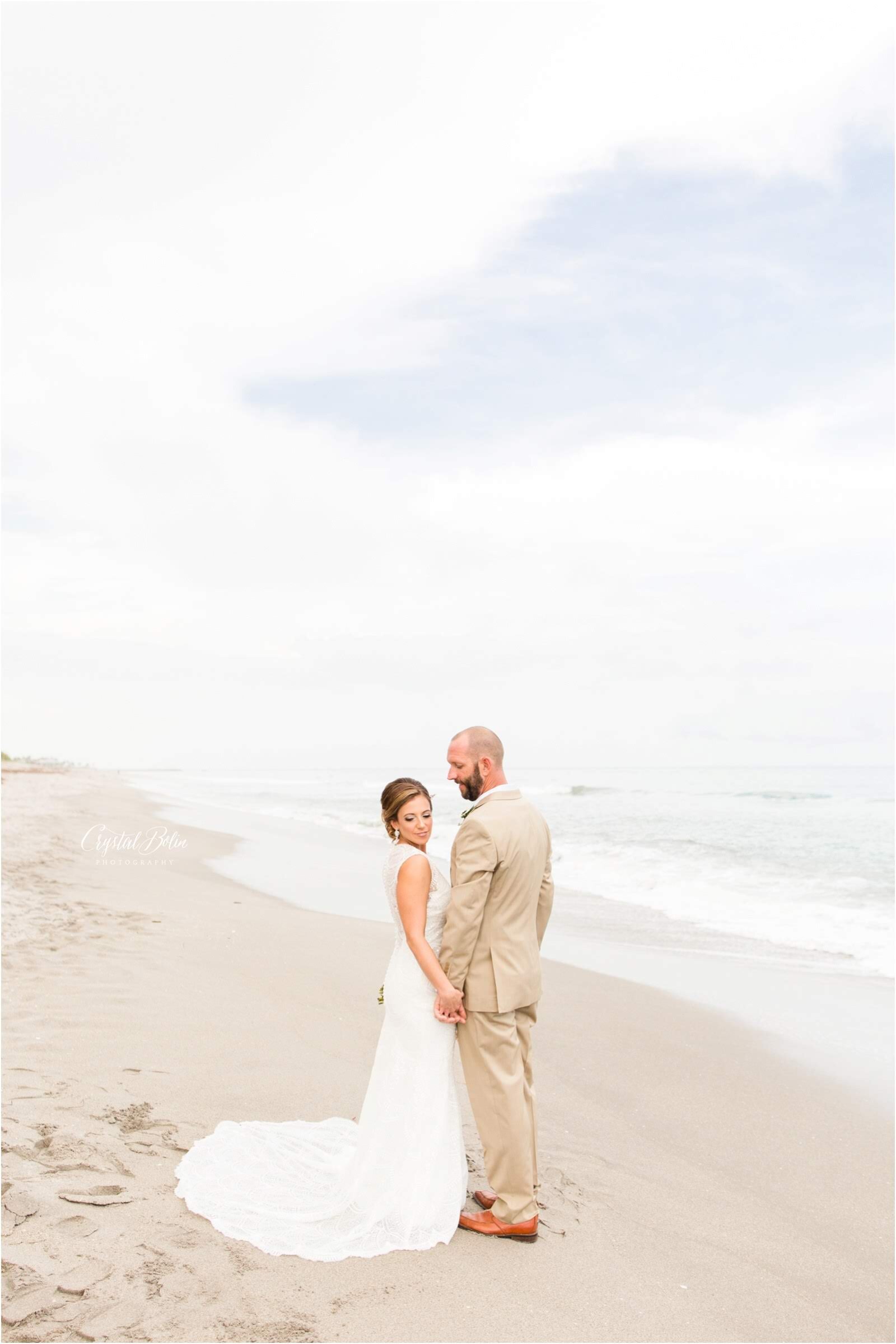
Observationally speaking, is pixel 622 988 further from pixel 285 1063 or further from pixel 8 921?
pixel 8 921

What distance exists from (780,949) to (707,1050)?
15.0ft

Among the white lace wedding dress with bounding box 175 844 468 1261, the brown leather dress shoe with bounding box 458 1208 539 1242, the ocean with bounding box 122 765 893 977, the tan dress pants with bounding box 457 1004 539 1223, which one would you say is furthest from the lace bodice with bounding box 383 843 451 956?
the ocean with bounding box 122 765 893 977

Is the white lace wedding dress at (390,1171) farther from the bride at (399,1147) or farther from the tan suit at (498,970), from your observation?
the tan suit at (498,970)

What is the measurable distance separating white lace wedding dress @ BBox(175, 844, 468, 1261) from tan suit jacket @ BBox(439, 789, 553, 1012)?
0.16m

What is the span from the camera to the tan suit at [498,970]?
3.92m

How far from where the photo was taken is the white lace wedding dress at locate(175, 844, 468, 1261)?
379 cm

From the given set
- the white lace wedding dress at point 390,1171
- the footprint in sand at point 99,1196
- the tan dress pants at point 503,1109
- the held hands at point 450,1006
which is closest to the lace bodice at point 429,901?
the white lace wedding dress at point 390,1171

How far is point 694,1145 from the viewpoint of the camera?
5562 mm

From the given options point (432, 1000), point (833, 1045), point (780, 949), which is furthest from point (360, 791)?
point (432, 1000)

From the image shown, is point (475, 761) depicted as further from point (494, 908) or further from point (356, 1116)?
point (356, 1116)

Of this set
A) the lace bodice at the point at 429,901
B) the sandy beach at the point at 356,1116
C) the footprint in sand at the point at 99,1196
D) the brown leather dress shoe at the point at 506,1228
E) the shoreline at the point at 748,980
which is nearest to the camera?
the sandy beach at the point at 356,1116

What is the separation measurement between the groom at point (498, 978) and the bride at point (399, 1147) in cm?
9

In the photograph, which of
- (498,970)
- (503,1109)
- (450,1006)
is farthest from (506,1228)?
(498,970)

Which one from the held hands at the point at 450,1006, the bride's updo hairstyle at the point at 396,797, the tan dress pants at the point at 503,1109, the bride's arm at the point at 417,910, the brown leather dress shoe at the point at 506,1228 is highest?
the bride's updo hairstyle at the point at 396,797
